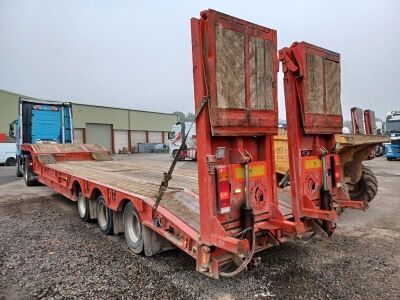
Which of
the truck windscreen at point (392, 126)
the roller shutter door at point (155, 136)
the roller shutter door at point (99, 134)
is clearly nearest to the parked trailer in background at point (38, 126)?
the truck windscreen at point (392, 126)

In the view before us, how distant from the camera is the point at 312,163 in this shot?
4066mm

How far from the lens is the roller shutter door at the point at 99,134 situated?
137 ft

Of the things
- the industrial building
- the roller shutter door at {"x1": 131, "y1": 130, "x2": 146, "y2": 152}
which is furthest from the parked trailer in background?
the roller shutter door at {"x1": 131, "y1": 130, "x2": 146, "y2": 152}

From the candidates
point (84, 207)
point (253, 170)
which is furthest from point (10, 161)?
point (253, 170)

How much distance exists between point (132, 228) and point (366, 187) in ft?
18.2

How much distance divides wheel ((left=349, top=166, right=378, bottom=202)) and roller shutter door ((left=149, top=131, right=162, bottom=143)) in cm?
4317

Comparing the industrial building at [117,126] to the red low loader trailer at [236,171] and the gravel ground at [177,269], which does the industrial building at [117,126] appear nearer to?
the gravel ground at [177,269]

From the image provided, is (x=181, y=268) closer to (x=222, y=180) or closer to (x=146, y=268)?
(x=146, y=268)

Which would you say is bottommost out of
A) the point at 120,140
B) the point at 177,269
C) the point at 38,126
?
the point at 177,269

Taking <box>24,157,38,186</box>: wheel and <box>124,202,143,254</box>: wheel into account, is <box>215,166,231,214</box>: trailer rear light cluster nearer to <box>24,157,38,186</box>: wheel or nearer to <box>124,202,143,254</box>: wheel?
<box>124,202,143,254</box>: wheel

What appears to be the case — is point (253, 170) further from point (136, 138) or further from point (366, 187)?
point (136, 138)

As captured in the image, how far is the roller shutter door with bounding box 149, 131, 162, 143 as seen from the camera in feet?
162

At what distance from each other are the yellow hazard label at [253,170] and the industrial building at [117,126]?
3722 cm

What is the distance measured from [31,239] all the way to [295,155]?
461 centimetres
